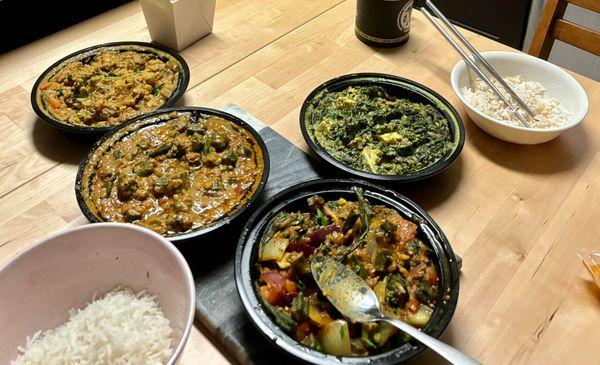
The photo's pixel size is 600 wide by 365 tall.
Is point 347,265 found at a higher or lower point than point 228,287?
higher

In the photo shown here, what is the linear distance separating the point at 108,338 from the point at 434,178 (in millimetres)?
1046

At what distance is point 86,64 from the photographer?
1.82 metres

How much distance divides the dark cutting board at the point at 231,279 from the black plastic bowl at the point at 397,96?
91 mm

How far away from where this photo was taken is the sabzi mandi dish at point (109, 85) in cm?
162

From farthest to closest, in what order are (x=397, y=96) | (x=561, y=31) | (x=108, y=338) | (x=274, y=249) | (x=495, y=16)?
(x=495, y=16) → (x=561, y=31) → (x=397, y=96) → (x=274, y=249) → (x=108, y=338)

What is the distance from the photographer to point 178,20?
6.35ft

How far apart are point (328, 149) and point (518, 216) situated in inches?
23.5

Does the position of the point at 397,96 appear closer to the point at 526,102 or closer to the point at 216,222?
the point at 526,102

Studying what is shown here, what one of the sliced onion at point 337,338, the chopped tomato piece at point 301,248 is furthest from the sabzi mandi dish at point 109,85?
the sliced onion at point 337,338

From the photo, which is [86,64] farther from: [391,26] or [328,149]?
[391,26]

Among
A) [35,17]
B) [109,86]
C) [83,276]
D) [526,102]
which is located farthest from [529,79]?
[35,17]

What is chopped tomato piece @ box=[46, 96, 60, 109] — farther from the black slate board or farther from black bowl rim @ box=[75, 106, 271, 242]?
the black slate board

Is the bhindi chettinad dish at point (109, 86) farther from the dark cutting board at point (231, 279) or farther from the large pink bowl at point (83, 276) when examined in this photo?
the large pink bowl at point (83, 276)

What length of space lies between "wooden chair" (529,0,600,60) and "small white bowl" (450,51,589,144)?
50 centimetres
